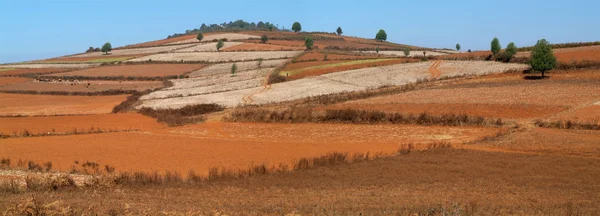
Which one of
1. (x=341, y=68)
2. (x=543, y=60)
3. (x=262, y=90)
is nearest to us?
(x=543, y=60)

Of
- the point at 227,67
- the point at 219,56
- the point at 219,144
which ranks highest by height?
the point at 219,56

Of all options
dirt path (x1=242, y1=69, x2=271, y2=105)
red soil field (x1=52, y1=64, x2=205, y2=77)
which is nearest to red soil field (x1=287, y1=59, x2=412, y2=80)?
dirt path (x1=242, y1=69, x2=271, y2=105)

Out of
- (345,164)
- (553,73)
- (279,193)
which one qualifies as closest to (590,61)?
(553,73)

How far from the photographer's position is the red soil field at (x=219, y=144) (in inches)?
1085

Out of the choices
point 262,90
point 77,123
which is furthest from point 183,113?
point 262,90

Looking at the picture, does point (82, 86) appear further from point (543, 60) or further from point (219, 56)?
point (543, 60)

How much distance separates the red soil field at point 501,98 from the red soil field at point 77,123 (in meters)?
16.6

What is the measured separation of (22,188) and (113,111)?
34848 millimetres

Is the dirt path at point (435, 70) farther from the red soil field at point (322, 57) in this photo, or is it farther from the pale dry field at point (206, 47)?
the pale dry field at point (206, 47)

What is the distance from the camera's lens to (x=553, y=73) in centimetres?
5500

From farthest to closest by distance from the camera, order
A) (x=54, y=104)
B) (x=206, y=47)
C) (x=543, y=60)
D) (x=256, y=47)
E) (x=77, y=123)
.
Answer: (x=206, y=47), (x=256, y=47), (x=54, y=104), (x=543, y=60), (x=77, y=123)

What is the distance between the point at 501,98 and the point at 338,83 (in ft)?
79.0

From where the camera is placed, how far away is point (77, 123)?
145ft

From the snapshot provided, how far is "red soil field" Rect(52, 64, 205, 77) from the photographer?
308 ft
